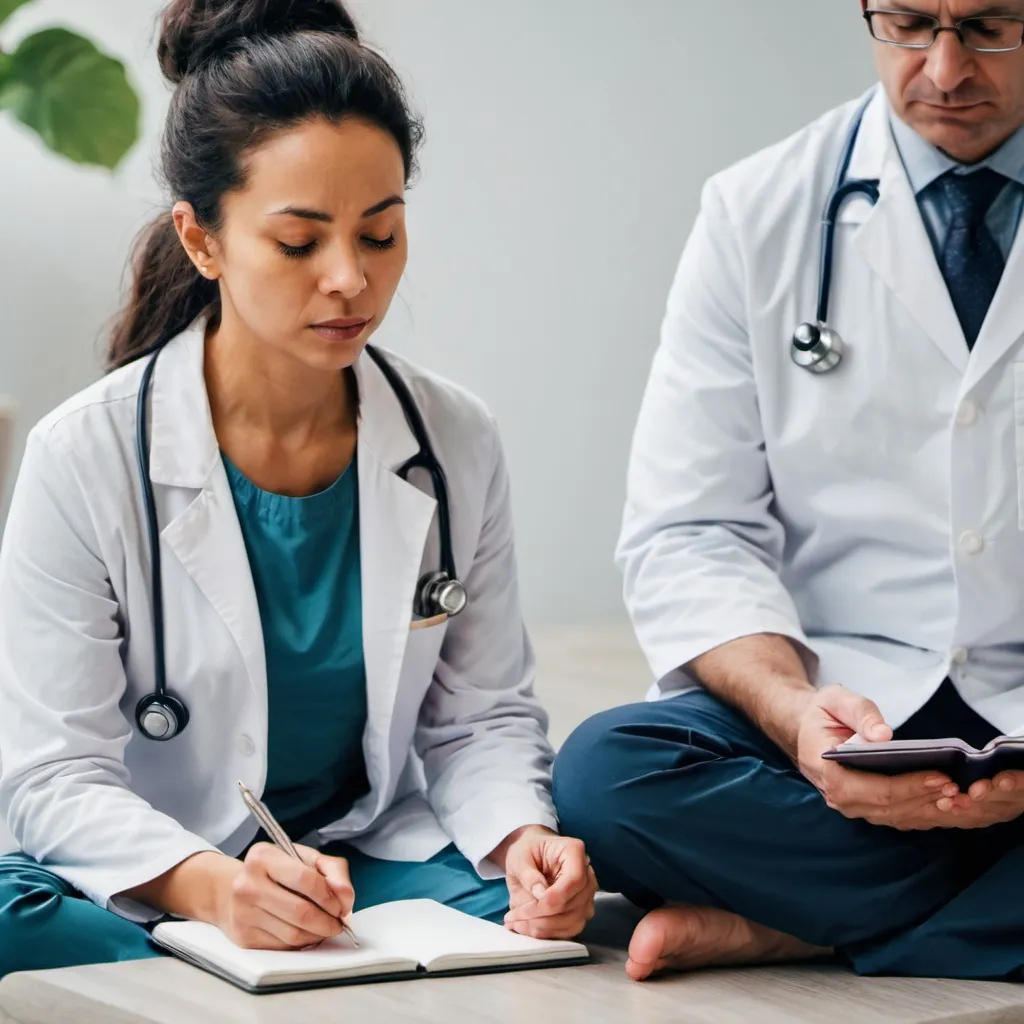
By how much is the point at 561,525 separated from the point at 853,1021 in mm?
2953

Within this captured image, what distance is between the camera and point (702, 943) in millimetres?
1651

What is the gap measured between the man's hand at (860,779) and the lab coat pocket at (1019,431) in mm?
330

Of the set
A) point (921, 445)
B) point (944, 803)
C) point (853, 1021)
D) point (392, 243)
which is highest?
point (392, 243)

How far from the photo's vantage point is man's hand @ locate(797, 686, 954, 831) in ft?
5.19

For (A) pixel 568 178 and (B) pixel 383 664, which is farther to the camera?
(A) pixel 568 178

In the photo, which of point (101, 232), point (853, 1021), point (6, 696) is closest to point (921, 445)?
point (853, 1021)

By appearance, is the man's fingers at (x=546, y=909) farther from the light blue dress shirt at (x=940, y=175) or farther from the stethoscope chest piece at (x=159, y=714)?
the light blue dress shirt at (x=940, y=175)

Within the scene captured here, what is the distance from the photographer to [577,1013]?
1.44 metres

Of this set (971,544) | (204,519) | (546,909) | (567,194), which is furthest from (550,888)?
(567,194)

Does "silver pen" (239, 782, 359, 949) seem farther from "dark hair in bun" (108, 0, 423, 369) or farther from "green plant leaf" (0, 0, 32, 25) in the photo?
"green plant leaf" (0, 0, 32, 25)

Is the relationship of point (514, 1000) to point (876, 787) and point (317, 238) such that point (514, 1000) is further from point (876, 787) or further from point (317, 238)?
point (317, 238)

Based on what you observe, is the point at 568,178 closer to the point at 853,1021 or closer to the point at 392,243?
the point at 392,243

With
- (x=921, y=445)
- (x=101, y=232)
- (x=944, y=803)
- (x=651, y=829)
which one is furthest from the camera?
(x=101, y=232)

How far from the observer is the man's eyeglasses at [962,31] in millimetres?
1833
